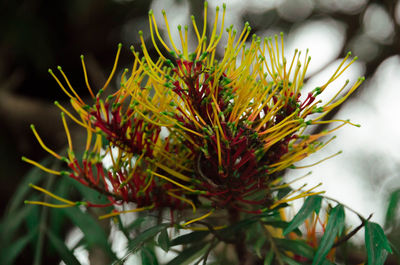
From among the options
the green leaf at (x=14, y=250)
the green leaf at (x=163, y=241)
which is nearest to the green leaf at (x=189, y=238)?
the green leaf at (x=163, y=241)

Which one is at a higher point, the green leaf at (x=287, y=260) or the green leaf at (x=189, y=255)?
the green leaf at (x=189, y=255)

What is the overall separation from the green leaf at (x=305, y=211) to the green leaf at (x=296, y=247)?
0.30 ft

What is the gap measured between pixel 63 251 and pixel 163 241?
6.3 inches

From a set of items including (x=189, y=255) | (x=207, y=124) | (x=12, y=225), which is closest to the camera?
(x=207, y=124)

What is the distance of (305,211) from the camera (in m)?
0.52

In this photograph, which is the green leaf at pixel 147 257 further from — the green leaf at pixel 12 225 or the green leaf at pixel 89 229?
the green leaf at pixel 12 225

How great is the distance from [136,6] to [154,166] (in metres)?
1.07

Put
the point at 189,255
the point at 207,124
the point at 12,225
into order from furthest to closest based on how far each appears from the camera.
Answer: the point at 12,225 → the point at 189,255 → the point at 207,124

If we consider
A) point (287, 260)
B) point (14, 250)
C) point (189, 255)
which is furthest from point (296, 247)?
point (14, 250)

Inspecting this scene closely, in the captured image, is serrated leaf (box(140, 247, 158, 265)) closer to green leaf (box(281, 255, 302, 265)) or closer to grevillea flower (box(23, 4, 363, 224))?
grevillea flower (box(23, 4, 363, 224))

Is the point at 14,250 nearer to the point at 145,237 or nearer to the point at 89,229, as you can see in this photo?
the point at 89,229

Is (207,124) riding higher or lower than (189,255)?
higher

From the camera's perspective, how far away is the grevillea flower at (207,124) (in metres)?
0.48

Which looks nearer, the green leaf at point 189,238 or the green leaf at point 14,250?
the green leaf at point 189,238
